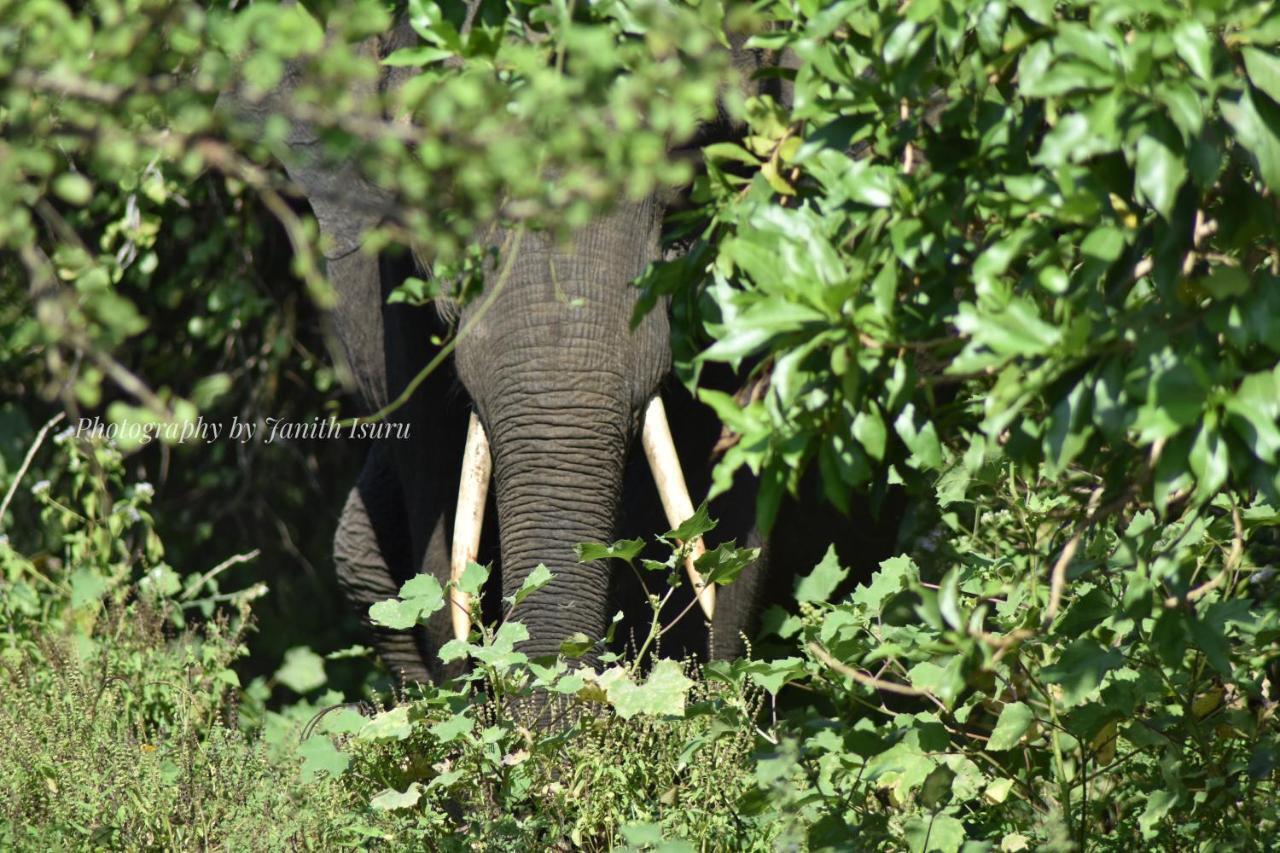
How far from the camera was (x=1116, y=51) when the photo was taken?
213cm

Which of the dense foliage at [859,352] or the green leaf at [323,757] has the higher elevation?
the dense foliage at [859,352]

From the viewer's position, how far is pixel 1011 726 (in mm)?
3145

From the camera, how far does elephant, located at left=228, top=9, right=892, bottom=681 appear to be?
439 cm

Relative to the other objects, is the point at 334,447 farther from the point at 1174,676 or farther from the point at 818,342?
the point at 818,342

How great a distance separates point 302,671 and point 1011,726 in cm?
467

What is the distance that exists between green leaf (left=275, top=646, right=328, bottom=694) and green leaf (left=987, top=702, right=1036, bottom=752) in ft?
14.6

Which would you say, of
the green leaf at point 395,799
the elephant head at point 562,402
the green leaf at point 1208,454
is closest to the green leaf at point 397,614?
the green leaf at point 395,799

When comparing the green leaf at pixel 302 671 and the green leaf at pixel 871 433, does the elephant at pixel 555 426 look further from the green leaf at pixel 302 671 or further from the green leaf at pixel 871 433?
the green leaf at pixel 302 671

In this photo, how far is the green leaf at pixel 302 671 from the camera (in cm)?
724

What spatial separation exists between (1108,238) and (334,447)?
268 inches

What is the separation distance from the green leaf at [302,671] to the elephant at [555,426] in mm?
1548

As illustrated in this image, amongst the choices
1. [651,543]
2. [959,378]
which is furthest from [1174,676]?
[651,543]

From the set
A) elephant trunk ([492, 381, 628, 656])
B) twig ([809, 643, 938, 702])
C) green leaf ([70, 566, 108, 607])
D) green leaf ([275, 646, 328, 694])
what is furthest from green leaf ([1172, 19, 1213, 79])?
green leaf ([275, 646, 328, 694])

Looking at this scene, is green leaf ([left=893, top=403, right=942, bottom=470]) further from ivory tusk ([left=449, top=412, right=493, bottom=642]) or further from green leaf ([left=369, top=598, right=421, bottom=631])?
ivory tusk ([left=449, top=412, right=493, bottom=642])
